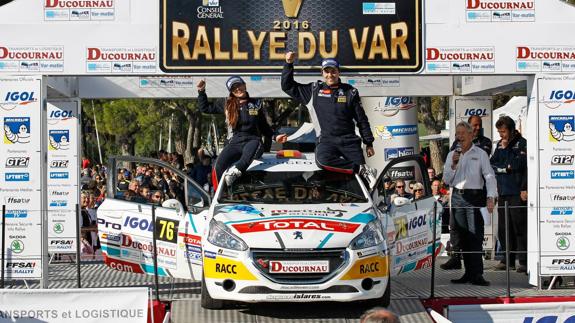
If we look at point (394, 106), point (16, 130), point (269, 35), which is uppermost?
point (269, 35)

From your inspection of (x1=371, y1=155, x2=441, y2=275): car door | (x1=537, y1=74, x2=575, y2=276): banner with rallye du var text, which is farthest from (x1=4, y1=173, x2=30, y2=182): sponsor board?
(x1=537, y1=74, x2=575, y2=276): banner with rallye du var text

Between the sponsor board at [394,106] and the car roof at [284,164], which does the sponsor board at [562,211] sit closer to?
the car roof at [284,164]

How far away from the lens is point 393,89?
15.0 meters

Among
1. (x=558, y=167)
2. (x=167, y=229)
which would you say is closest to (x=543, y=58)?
(x=558, y=167)

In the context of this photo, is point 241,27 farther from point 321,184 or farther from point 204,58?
point 321,184

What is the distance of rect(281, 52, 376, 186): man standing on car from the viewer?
34.3 feet

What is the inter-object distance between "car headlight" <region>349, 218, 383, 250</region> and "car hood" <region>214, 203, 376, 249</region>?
0.04m

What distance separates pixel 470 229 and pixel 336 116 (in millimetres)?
2209

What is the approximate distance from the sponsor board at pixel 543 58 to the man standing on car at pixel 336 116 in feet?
7.09

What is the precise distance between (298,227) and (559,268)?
3.95 metres

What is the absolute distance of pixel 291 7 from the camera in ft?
36.7

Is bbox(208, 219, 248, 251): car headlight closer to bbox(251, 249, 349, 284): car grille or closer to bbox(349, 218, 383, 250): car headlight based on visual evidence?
bbox(251, 249, 349, 284): car grille

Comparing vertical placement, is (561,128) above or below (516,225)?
above

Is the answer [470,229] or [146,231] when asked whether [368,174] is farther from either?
[146,231]
